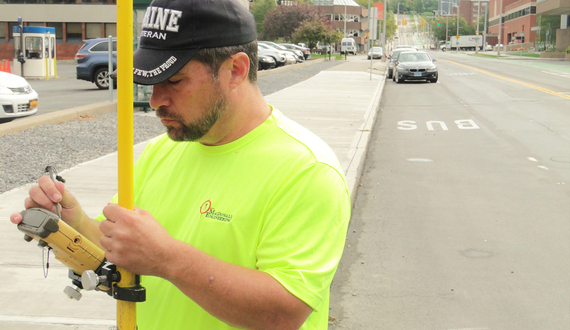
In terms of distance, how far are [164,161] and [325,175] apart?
28.5 inches

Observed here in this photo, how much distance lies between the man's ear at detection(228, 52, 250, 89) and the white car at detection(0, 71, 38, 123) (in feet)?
36.9

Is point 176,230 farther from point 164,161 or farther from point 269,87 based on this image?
point 269,87

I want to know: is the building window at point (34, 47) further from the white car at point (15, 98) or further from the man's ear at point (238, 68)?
the man's ear at point (238, 68)

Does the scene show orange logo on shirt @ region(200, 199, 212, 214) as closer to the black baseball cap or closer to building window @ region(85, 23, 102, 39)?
the black baseball cap

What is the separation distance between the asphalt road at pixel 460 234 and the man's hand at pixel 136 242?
2.89 meters

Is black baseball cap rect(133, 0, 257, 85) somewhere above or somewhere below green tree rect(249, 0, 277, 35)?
below

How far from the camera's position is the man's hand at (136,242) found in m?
1.41

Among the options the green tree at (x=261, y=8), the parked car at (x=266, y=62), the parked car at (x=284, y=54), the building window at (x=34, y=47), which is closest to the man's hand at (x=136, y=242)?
the building window at (x=34, y=47)

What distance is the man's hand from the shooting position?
141cm

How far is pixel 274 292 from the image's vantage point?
1479 mm

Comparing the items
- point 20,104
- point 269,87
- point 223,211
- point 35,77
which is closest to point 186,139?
point 223,211

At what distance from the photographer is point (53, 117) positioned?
11.3 meters

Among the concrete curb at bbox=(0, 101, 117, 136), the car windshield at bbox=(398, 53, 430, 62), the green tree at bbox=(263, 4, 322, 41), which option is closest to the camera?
the concrete curb at bbox=(0, 101, 117, 136)

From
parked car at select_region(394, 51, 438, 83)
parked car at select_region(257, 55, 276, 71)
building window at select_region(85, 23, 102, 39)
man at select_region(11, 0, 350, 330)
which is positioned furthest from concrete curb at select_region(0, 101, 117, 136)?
building window at select_region(85, 23, 102, 39)
